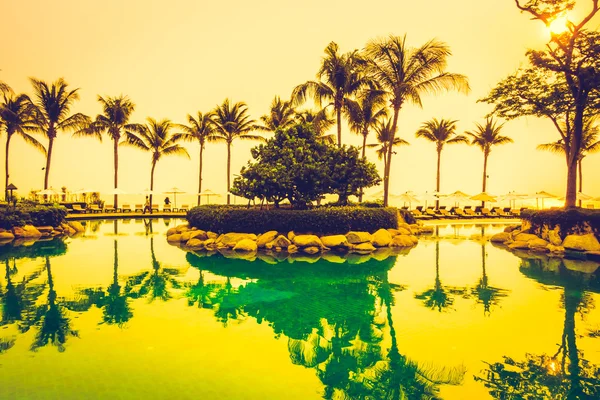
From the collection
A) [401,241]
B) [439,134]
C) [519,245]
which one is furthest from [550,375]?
[439,134]

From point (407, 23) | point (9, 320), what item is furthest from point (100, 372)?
point (407, 23)

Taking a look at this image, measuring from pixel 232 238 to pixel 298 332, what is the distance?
10.8 meters

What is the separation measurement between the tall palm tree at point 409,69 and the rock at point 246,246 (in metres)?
11.0

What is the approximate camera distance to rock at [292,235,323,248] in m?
16.2

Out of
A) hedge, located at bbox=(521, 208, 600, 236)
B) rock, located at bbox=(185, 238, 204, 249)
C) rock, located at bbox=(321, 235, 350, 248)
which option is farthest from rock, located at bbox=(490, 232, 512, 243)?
rock, located at bbox=(185, 238, 204, 249)

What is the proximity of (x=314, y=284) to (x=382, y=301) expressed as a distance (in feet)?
7.51

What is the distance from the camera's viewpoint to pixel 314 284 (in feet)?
34.9

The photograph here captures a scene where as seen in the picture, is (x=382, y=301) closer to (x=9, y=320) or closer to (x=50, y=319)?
(x=50, y=319)

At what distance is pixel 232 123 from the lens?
1539 inches

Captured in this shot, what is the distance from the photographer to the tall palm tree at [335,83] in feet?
76.8

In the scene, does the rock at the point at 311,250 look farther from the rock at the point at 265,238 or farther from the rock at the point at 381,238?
the rock at the point at 381,238

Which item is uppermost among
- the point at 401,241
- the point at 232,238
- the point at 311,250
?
the point at 232,238

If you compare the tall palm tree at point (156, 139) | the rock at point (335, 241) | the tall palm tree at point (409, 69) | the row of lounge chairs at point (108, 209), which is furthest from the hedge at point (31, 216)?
the tall palm tree at point (409, 69)

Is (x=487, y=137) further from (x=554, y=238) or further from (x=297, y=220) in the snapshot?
(x=297, y=220)
